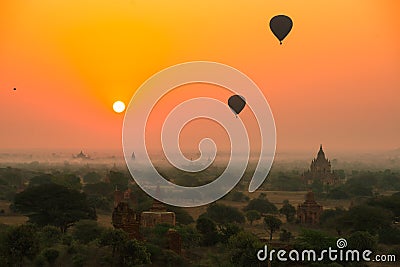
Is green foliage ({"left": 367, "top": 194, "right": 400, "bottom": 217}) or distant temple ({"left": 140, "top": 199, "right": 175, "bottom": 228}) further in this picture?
green foliage ({"left": 367, "top": 194, "right": 400, "bottom": 217})

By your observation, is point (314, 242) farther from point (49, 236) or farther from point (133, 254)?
point (49, 236)

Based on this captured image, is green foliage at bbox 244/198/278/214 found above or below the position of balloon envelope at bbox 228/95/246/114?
below

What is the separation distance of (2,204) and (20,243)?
3281cm

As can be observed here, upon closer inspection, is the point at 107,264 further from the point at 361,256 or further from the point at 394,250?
the point at 394,250

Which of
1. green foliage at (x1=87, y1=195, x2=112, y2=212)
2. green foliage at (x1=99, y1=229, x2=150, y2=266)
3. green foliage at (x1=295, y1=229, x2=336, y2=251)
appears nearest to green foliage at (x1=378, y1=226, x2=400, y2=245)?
green foliage at (x1=295, y1=229, x2=336, y2=251)

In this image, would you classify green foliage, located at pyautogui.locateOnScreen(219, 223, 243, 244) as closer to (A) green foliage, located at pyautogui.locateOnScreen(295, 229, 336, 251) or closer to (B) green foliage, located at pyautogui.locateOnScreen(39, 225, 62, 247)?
(A) green foliage, located at pyautogui.locateOnScreen(295, 229, 336, 251)

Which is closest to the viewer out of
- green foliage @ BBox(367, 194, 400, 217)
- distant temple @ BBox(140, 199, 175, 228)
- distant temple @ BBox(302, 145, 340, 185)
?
distant temple @ BBox(140, 199, 175, 228)

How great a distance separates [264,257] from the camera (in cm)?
2438

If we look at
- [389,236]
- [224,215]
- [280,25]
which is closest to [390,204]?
[389,236]

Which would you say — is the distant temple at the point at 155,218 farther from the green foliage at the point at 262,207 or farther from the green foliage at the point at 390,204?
the green foliage at the point at 262,207

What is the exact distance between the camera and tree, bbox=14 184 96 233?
39.3 meters

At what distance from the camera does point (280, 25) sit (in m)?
35.6

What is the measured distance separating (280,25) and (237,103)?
33.0ft

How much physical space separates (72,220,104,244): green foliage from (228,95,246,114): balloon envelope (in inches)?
565
